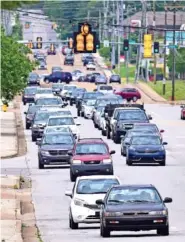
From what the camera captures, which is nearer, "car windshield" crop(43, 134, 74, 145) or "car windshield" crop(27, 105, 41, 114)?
"car windshield" crop(43, 134, 74, 145)

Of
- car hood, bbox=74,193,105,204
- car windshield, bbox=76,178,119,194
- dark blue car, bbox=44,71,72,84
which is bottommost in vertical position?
dark blue car, bbox=44,71,72,84

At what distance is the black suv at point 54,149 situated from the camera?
49844 millimetres

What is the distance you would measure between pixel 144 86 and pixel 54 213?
93181 mm

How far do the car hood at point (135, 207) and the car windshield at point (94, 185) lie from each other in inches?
153

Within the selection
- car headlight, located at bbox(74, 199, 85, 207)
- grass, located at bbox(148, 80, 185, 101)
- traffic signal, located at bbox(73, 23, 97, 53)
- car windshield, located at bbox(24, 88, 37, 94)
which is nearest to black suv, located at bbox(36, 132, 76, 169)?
traffic signal, located at bbox(73, 23, 97, 53)

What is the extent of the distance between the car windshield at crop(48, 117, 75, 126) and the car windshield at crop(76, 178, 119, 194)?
97.2 ft

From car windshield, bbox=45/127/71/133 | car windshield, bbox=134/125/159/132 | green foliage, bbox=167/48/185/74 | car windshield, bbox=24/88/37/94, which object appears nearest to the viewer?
car windshield, bbox=45/127/71/133

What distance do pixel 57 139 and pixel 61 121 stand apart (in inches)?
438

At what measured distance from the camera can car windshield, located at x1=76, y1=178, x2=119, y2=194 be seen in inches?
1239

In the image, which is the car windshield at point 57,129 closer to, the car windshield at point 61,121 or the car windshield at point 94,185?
the car windshield at point 61,121

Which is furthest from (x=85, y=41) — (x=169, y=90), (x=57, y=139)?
(x=169, y=90)

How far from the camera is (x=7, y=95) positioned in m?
67.4

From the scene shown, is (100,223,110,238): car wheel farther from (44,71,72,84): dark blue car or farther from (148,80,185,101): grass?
(44,71,72,84): dark blue car

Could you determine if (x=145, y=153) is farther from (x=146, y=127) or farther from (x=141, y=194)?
(x=141, y=194)
